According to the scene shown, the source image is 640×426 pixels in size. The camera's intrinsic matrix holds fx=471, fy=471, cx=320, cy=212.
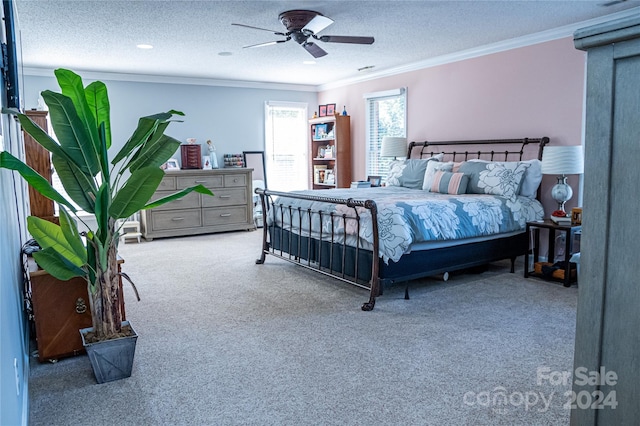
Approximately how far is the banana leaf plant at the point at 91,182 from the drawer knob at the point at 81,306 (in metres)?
0.30

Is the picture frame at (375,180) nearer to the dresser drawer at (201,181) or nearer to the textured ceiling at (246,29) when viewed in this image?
the textured ceiling at (246,29)

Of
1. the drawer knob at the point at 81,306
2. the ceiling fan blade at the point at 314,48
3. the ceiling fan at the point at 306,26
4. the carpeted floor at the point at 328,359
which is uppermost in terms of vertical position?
the ceiling fan at the point at 306,26

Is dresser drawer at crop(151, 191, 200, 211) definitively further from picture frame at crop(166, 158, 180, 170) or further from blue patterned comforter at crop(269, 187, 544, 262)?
blue patterned comforter at crop(269, 187, 544, 262)

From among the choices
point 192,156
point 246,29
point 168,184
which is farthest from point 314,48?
point 192,156

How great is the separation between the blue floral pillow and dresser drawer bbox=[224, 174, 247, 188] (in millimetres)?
3538

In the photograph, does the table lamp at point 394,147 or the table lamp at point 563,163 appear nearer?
the table lamp at point 563,163

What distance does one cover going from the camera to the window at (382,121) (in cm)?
670

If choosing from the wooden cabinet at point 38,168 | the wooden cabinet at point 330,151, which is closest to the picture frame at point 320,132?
the wooden cabinet at point 330,151

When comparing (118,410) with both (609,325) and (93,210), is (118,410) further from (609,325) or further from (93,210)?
(609,325)

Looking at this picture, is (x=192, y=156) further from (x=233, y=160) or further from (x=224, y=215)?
(x=224, y=215)

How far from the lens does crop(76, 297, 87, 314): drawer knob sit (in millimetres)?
2711

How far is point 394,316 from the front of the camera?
11.1ft

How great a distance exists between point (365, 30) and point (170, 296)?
3100 mm

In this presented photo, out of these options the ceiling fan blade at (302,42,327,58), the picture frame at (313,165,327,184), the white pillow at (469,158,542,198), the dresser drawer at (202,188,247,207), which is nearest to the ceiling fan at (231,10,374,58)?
the ceiling fan blade at (302,42,327,58)
